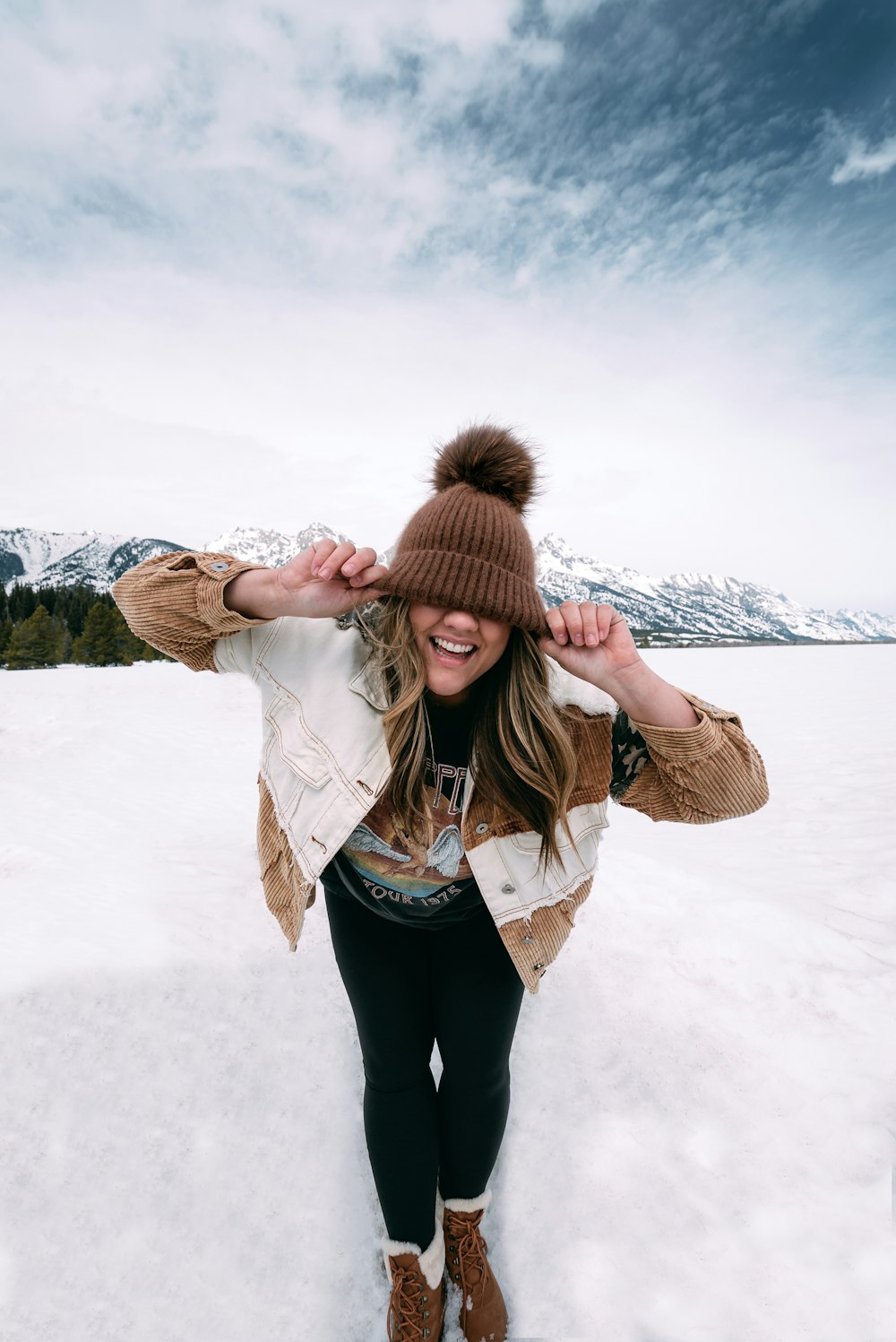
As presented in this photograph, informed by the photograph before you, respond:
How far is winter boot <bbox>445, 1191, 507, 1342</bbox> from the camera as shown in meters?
1.96

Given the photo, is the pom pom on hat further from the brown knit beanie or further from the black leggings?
the black leggings

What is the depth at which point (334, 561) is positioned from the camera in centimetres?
166

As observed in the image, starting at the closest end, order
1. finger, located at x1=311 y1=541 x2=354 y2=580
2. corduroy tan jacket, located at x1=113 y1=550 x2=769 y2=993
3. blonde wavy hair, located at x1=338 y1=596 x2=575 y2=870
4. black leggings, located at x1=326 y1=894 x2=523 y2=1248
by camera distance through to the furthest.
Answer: finger, located at x1=311 y1=541 x2=354 y2=580 < corduroy tan jacket, located at x1=113 y1=550 x2=769 y2=993 < blonde wavy hair, located at x1=338 y1=596 x2=575 y2=870 < black leggings, located at x1=326 y1=894 x2=523 y2=1248

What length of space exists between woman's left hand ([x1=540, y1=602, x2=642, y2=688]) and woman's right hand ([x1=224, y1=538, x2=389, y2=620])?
557 mm

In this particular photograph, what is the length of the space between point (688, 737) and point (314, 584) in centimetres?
115

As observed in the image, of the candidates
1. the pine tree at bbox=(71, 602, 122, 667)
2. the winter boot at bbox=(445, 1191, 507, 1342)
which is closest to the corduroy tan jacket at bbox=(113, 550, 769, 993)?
the winter boot at bbox=(445, 1191, 507, 1342)

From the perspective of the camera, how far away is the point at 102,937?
308 centimetres

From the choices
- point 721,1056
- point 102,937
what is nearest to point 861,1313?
point 721,1056

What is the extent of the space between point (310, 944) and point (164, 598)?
7.87 ft

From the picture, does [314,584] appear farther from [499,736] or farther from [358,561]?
[499,736]

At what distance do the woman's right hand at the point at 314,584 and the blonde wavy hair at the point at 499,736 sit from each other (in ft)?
0.63

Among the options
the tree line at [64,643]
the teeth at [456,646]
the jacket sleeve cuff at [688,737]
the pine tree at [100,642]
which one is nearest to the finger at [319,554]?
the teeth at [456,646]

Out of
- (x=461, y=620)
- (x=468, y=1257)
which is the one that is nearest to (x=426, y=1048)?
(x=468, y=1257)

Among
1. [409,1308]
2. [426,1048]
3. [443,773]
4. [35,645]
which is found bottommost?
[35,645]
